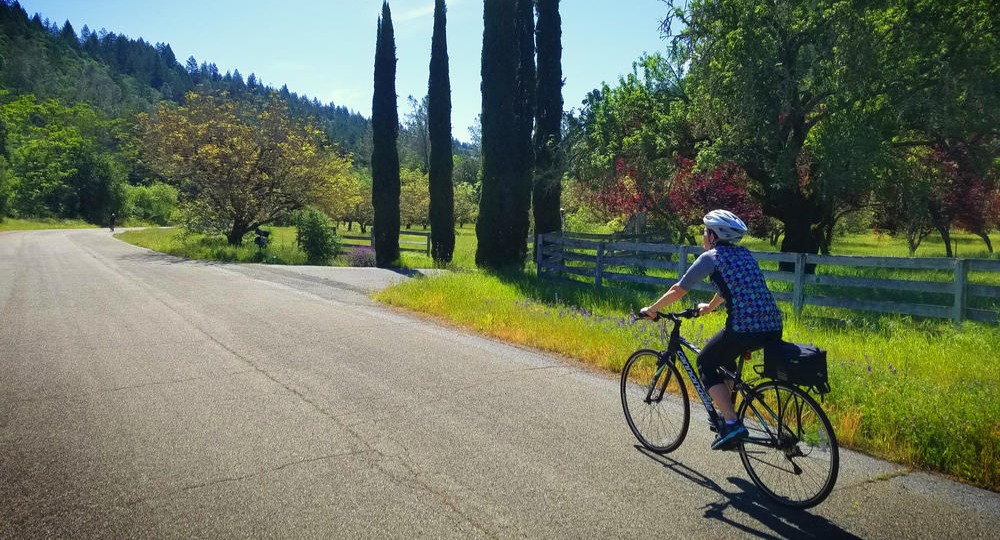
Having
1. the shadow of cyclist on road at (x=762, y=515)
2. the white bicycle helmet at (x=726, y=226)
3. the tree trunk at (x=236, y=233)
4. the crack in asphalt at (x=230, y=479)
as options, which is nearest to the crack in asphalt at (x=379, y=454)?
the crack in asphalt at (x=230, y=479)

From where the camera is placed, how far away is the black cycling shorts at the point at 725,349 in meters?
3.94

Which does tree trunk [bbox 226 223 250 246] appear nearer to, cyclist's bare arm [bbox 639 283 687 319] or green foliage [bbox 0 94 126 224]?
cyclist's bare arm [bbox 639 283 687 319]

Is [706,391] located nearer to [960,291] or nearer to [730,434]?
[730,434]

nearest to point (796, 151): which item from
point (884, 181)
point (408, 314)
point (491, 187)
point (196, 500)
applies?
point (884, 181)

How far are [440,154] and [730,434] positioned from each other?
2208cm

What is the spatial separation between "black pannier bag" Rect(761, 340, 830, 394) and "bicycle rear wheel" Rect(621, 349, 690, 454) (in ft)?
2.93

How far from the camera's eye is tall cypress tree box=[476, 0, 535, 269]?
18391mm

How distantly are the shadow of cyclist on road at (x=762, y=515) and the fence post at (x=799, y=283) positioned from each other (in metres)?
6.80

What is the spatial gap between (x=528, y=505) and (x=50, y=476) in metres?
3.19

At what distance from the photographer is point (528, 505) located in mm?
3582

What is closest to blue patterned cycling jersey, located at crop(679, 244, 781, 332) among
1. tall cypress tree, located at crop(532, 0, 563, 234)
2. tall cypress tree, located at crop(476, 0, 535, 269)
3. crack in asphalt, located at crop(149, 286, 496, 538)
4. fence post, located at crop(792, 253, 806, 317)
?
crack in asphalt, located at crop(149, 286, 496, 538)

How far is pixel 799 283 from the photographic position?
392 inches

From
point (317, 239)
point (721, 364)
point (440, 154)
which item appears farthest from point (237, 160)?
point (721, 364)

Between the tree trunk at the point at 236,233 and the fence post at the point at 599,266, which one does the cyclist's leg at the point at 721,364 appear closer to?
the fence post at the point at 599,266
